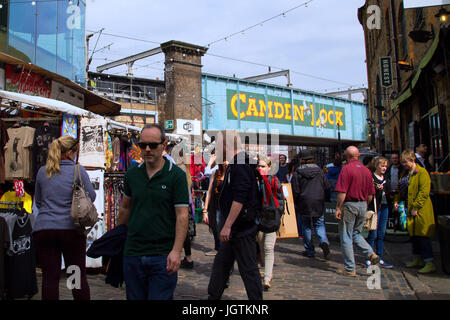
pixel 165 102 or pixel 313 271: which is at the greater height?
pixel 165 102

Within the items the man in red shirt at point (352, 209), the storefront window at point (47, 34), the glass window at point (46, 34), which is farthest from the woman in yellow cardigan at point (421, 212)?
the glass window at point (46, 34)

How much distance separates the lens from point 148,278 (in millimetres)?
2822

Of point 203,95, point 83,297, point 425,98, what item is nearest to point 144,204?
→ point 83,297

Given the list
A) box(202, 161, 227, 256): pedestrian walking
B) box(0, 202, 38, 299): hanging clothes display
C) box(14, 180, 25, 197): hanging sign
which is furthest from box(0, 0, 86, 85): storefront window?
box(202, 161, 227, 256): pedestrian walking

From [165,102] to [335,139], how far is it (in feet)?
52.9

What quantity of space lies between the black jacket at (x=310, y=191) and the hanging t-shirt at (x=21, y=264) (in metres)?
4.62

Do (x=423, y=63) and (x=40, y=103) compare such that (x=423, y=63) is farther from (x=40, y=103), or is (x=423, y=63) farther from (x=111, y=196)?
(x=40, y=103)

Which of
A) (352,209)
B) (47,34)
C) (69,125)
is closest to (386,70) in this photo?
(352,209)

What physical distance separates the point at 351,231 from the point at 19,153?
17.4 feet

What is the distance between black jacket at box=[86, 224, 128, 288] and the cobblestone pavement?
197cm

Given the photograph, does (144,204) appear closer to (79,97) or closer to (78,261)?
(78,261)

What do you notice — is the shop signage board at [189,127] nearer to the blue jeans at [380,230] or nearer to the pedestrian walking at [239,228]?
the blue jeans at [380,230]
